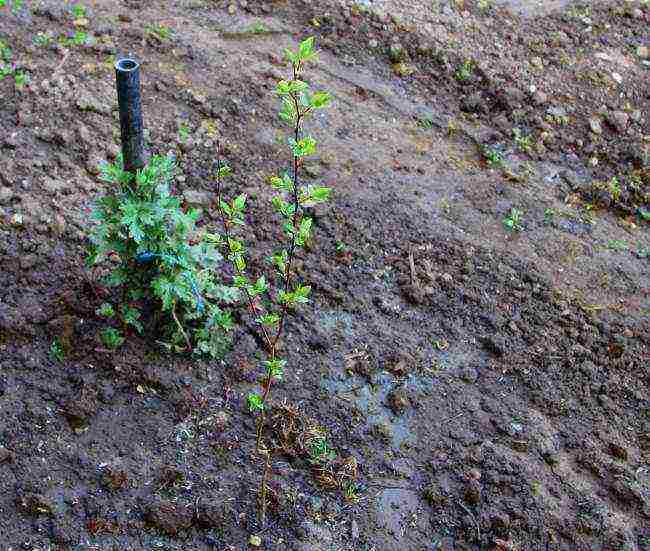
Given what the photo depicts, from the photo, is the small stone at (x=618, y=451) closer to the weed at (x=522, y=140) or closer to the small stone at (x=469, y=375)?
the small stone at (x=469, y=375)

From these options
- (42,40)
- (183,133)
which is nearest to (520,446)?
(183,133)

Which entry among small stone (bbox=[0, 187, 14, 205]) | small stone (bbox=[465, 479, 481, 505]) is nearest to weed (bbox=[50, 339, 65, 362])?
small stone (bbox=[0, 187, 14, 205])

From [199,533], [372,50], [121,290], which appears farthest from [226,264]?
[372,50]

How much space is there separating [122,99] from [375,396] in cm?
173

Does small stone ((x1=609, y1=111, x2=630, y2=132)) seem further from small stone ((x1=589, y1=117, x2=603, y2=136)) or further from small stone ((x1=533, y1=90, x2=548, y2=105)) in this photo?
small stone ((x1=533, y1=90, x2=548, y2=105))

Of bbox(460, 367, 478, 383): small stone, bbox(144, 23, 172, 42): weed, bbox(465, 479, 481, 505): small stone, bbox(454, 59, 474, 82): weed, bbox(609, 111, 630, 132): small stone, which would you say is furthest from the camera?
bbox(454, 59, 474, 82): weed

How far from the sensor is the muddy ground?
3186mm

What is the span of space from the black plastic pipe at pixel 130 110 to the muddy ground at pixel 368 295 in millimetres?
806

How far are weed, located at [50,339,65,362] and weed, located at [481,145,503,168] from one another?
9.71 feet

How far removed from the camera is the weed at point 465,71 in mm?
→ 5684

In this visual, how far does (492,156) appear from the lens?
5117mm

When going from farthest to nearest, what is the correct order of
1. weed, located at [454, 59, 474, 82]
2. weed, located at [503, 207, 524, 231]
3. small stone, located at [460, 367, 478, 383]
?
weed, located at [454, 59, 474, 82] < weed, located at [503, 207, 524, 231] < small stone, located at [460, 367, 478, 383]

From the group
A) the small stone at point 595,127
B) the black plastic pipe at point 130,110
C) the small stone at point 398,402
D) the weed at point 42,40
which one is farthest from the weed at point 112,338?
the small stone at point 595,127

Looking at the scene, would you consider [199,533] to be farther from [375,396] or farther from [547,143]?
[547,143]
